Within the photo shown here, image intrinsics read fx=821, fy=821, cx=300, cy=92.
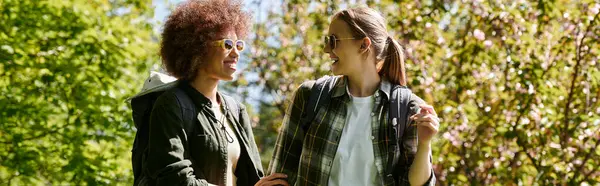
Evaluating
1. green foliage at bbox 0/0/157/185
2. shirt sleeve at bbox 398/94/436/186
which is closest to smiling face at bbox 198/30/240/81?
shirt sleeve at bbox 398/94/436/186

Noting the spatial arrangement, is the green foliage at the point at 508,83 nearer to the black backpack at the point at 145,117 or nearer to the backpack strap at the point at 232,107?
the backpack strap at the point at 232,107

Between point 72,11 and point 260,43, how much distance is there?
6.25 feet

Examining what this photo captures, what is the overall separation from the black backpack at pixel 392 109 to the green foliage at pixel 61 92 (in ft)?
12.4

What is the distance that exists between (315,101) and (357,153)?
23cm

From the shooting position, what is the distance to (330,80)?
284 cm

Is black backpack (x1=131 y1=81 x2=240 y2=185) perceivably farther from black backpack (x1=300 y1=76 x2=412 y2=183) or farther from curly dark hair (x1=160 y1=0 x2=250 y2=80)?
black backpack (x1=300 y1=76 x2=412 y2=183)

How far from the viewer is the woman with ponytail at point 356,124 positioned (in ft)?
8.63

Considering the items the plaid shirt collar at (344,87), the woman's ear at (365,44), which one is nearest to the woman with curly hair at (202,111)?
the plaid shirt collar at (344,87)

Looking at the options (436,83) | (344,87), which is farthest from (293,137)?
(436,83)

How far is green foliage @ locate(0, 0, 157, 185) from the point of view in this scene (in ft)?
20.7

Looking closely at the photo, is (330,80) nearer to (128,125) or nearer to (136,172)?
(136,172)

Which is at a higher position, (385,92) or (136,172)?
(385,92)

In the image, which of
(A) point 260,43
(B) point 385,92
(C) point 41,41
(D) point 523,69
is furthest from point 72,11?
(B) point 385,92

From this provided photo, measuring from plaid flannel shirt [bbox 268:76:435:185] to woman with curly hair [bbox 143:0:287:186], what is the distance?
0.14 m
